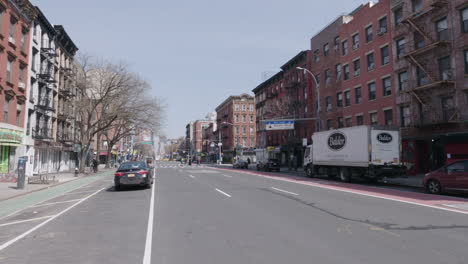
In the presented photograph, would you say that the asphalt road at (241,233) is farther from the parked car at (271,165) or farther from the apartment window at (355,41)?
the parked car at (271,165)

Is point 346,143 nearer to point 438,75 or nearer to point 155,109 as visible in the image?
point 438,75

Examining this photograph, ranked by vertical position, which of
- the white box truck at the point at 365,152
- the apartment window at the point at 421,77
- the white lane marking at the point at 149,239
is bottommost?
the white lane marking at the point at 149,239

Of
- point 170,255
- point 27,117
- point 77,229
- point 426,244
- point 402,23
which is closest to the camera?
point 170,255

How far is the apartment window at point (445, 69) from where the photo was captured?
2365 cm

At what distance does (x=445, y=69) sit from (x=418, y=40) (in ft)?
12.6

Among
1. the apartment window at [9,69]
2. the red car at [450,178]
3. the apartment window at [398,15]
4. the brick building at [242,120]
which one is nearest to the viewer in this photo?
the red car at [450,178]

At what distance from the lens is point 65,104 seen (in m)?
40.5

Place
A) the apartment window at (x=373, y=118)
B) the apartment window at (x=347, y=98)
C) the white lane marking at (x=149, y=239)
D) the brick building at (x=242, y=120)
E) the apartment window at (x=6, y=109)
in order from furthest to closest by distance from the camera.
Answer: the brick building at (x=242, y=120)
the apartment window at (x=347, y=98)
the apartment window at (x=373, y=118)
the apartment window at (x=6, y=109)
the white lane marking at (x=149, y=239)

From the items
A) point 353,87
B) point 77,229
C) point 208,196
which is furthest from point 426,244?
point 353,87

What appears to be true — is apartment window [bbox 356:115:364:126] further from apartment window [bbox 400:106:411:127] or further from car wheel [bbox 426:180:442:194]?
car wheel [bbox 426:180:442:194]

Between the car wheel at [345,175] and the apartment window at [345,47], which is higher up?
the apartment window at [345,47]

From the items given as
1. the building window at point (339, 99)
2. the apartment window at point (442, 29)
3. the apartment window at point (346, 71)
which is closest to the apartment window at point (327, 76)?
the building window at point (339, 99)

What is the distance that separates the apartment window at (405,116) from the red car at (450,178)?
13.8 metres

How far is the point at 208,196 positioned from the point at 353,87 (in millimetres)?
26515
